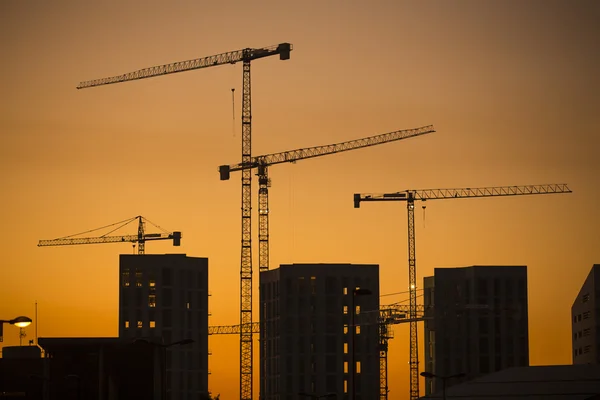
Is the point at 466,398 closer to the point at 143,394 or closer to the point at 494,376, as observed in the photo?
the point at 494,376

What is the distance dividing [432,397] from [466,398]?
5.48m

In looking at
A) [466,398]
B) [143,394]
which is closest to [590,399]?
[466,398]

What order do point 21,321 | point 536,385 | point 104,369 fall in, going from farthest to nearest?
point 104,369, point 536,385, point 21,321

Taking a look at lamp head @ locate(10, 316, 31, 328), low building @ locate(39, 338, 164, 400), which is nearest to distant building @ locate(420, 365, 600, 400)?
low building @ locate(39, 338, 164, 400)

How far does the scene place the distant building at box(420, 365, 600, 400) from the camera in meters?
139

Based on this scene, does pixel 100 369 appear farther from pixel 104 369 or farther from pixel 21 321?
pixel 21 321

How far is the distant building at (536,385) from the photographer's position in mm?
139000

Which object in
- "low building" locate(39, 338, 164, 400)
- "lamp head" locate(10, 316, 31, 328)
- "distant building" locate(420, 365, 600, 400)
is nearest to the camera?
"lamp head" locate(10, 316, 31, 328)

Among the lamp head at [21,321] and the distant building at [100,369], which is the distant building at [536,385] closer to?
the distant building at [100,369]

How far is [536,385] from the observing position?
5723 inches

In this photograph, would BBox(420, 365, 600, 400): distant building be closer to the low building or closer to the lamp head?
the low building

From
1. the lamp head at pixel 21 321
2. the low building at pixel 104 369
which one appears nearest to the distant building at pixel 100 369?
the low building at pixel 104 369

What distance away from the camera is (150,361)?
158375 millimetres

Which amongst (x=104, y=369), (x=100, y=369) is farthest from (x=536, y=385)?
(x=100, y=369)
